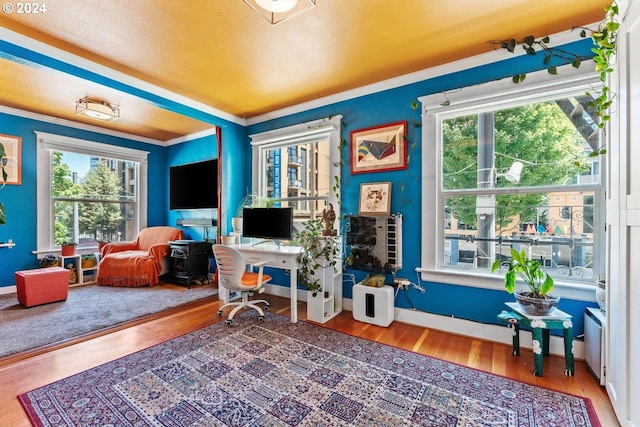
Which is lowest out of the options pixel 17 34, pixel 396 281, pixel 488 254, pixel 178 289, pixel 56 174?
pixel 178 289

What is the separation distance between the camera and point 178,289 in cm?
412

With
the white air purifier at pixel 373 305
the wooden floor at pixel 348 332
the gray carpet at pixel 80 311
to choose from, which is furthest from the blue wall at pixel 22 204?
the white air purifier at pixel 373 305

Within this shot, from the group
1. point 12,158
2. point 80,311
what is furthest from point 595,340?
point 12,158

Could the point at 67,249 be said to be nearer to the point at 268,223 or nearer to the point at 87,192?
the point at 87,192

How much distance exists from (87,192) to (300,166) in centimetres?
364

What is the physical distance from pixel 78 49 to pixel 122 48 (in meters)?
0.37

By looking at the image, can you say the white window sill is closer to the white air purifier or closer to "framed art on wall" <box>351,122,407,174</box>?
the white air purifier

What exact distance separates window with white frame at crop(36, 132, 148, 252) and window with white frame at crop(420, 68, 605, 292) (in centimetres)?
503

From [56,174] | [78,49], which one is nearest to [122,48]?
[78,49]

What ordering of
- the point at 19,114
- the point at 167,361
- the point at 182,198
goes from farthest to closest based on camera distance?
1. the point at 182,198
2. the point at 19,114
3. the point at 167,361

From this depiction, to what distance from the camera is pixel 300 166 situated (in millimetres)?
3855

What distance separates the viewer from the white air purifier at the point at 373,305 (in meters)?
2.76

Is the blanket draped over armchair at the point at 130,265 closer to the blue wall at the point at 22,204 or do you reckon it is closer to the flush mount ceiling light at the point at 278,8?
the blue wall at the point at 22,204

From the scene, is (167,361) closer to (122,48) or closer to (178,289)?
(178,289)
